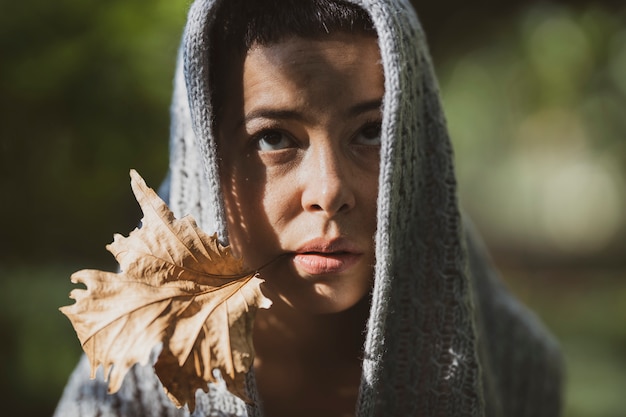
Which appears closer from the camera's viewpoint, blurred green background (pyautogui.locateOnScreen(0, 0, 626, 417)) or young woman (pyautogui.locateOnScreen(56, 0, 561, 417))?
young woman (pyautogui.locateOnScreen(56, 0, 561, 417))

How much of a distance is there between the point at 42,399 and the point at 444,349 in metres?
1.18

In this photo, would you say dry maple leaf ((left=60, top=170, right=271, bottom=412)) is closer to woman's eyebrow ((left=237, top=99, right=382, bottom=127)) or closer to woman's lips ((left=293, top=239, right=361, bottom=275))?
woman's lips ((left=293, top=239, right=361, bottom=275))

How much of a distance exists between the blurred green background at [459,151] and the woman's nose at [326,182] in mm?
754

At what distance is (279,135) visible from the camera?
143cm

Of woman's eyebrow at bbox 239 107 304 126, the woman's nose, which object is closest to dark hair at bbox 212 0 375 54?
woman's eyebrow at bbox 239 107 304 126

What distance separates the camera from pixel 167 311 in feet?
3.86

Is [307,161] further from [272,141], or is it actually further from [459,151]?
[459,151]

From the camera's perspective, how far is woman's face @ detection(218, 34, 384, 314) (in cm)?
138

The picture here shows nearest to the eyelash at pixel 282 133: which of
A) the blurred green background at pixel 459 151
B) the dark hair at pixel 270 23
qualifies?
the dark hair at pixel 270 23

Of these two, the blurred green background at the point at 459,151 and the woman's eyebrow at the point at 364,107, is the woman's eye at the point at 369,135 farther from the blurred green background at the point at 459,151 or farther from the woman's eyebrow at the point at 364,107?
the blurred green background at the point at 459,151

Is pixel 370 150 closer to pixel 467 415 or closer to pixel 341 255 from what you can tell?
pixel 341 255

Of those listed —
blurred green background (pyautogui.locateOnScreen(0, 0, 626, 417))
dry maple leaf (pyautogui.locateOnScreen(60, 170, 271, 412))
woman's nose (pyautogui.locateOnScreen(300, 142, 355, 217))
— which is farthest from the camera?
blurred green background (pyautogui.locateOnScreen(0, 0, 626, 417))

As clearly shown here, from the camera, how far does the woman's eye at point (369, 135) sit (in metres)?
1.44

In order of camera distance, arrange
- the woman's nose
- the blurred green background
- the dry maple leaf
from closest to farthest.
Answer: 1. the dry maple leaf
2. the woman's nose
3. the blurred green background
